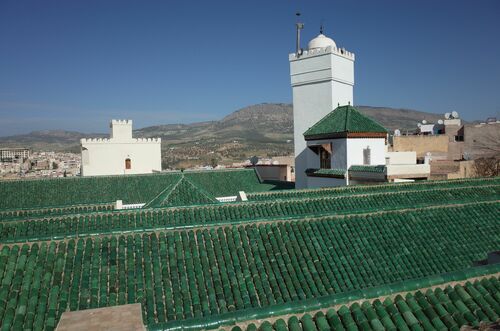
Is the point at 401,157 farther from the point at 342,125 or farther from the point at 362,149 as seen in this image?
the point at 342,125

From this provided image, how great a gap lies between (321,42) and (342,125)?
5.68 m

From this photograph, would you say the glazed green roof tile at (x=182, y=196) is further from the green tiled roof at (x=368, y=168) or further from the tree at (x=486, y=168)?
the tree at (x=486, y=168)

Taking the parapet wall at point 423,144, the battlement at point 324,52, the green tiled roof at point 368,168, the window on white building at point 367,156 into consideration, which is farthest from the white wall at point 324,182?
the parapet wall at point 423,144

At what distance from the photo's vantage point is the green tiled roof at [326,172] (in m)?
17.7

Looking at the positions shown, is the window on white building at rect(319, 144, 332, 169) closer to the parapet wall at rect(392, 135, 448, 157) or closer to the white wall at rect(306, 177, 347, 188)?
the white wall at rect(306, 177, 347, 188)

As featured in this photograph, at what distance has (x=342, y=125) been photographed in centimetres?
1795

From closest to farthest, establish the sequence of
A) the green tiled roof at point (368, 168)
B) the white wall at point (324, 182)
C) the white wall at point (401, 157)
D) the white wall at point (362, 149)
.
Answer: the green tiled roof at point (368, 168) → the white wall at point (362, 149) → the white wall at point (324, 182) → the white wall at point (401, 157)

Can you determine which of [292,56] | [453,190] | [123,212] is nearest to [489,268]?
[123,212]

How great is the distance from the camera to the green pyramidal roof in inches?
693

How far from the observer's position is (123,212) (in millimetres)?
9195

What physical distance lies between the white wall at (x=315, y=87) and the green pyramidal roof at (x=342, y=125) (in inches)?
33.4

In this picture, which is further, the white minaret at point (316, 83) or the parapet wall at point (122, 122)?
the parapet wall at point (122, 122)

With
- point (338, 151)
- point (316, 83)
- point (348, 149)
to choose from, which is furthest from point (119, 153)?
point (348, 149)

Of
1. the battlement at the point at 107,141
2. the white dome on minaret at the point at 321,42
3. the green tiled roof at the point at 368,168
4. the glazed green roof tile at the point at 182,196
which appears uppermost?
the white dome on minaret at the point at 321,42
